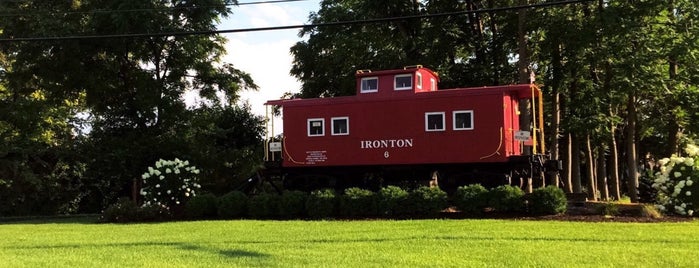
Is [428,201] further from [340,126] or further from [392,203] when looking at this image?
[340,126]

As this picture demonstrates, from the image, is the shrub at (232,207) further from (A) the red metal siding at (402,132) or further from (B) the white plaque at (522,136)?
(B) the white plaque at (522,136)

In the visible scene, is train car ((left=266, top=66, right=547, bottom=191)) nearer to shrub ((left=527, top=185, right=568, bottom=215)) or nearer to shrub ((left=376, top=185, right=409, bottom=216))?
shrub ((left=527, top=185, right=568, bottom=215))

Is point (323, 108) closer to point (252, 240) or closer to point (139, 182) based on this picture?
point (252, 240)

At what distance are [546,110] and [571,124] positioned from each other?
470 cm

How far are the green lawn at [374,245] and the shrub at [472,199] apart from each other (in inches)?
64.6

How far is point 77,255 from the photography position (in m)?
8.98

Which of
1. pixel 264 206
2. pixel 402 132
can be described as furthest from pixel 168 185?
pixel 402 132

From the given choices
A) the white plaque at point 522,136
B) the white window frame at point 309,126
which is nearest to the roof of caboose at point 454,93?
the white window frame at point 309,126

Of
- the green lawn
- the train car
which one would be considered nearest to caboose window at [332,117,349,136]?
the train car

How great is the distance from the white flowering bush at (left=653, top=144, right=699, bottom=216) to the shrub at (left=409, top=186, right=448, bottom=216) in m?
4.97

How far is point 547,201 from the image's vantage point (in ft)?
44.9

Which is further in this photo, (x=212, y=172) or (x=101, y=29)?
(x=212, y=172)

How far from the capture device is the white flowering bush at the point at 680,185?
1395 centimetres

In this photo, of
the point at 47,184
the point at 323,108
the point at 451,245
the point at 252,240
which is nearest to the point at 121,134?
the point at 47,184
